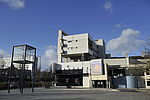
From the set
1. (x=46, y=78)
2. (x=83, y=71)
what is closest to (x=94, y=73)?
(x=83, y=71)

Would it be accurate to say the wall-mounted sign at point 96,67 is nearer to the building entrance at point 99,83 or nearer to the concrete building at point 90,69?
the concrete building at point 90,69

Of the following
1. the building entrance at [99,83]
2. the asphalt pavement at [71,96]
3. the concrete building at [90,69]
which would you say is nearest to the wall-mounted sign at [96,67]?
the concrete building at [90,69]

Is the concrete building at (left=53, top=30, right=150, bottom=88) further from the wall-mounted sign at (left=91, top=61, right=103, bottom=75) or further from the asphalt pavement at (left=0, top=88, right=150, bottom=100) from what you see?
the asphalt pavement at (left=0, top=88, right=150, bottom=100)

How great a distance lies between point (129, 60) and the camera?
7219 cm

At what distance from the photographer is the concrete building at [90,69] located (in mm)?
62469

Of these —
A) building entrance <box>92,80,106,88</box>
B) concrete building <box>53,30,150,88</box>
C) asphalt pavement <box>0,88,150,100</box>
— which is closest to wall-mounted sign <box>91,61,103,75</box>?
concrete building <box>53,30,150,88</box>

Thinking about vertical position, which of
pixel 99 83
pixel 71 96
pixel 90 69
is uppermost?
pixel 90 69

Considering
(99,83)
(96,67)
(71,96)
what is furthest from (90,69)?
(71,96)

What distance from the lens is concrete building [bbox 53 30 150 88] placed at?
6247cm

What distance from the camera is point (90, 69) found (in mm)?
67062

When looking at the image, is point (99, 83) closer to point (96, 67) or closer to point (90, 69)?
point (96, 67)

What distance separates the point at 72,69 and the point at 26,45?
43.8 metres

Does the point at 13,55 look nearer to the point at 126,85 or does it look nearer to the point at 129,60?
the point at 126,85

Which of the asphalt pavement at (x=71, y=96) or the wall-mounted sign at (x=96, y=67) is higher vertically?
the wall-mounted sign at (x=96, y=67)
